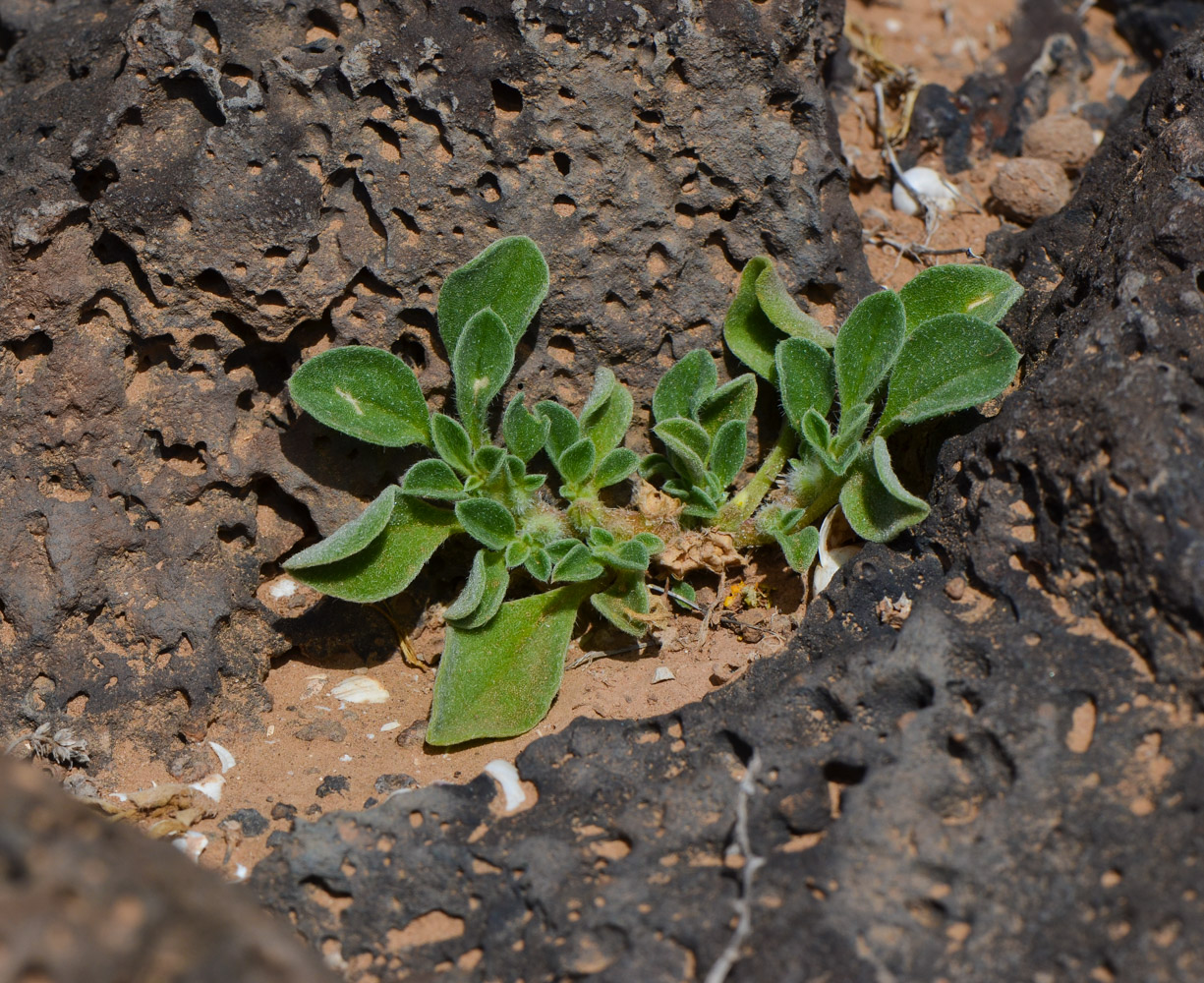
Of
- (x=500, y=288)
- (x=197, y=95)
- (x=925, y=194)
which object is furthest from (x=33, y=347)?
(x=925, y=194)

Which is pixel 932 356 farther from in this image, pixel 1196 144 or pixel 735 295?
pixel 1196 144

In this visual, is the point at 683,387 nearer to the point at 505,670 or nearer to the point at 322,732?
the point at 505,670

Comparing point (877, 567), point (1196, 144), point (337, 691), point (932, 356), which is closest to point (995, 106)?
point (1196, 144)

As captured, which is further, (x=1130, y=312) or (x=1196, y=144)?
(x=1196, y=144)

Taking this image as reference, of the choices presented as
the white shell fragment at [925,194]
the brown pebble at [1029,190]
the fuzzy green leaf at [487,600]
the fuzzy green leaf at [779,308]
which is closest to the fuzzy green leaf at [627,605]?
the fuzzy green leaf at [487,600]

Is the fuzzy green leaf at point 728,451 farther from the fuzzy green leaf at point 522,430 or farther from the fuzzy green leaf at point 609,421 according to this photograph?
the fuzzy green leaf at point 522,430

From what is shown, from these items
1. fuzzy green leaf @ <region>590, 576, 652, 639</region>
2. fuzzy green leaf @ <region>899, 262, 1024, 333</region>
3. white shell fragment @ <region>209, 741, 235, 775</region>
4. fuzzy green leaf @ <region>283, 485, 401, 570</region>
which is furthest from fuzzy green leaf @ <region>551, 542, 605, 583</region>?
fuzzy green leaf @ <region>899, 262, 1024, 333</region>

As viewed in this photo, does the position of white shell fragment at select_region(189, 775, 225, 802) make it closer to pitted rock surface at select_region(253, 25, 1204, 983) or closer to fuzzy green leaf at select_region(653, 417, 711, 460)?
pitted rock surface at select_region(253, 25, 1204, 983)
